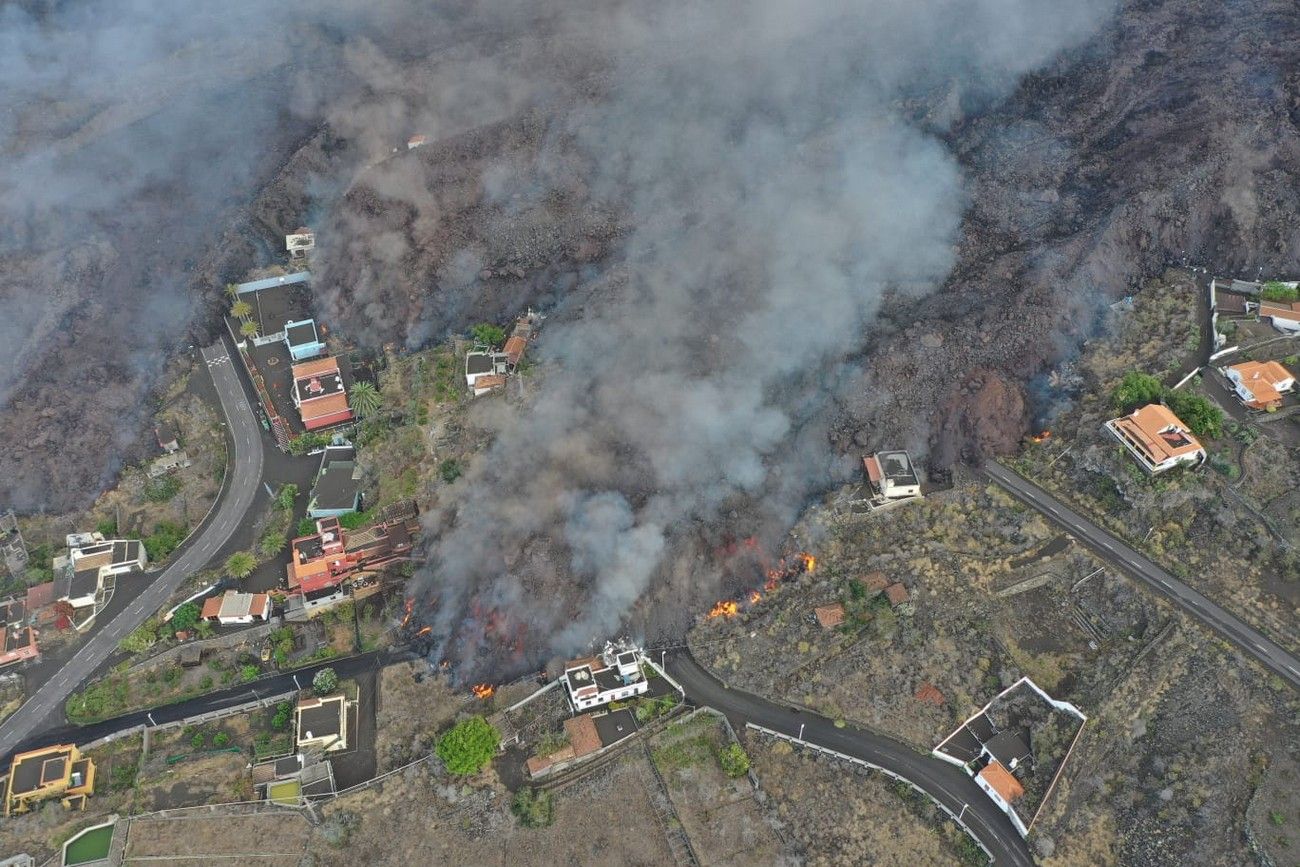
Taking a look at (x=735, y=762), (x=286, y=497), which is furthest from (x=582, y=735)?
(x=286, y=497)

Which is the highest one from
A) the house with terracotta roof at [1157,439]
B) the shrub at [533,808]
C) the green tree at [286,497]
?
the house with terracotta roof at [1157,439]

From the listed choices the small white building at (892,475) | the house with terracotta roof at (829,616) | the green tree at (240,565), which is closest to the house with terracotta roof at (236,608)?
the green tree at (240,565)

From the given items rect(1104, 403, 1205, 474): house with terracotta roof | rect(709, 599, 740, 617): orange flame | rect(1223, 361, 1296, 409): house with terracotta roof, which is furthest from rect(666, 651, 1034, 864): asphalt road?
rect(1223, 361, 1296, 409): house with terracotta roof

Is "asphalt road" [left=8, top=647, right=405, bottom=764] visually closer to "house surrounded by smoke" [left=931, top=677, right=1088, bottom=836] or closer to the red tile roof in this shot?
the red tile roof

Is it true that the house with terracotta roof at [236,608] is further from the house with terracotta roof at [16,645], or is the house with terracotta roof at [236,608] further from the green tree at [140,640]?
the house with terracotta roof at [16,645]

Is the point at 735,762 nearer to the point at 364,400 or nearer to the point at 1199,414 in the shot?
the point at 1199,414

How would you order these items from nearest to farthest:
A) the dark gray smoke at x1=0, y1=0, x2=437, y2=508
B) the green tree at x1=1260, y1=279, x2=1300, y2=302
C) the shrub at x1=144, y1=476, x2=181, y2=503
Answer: the green tree at x1=1260, y1=279, x2=1300, y2=302
the shrub at x1=144, y1=476, x2=181, y2=503
the dark gray smoke at x1=0, y1=0, x2=437, y2=508

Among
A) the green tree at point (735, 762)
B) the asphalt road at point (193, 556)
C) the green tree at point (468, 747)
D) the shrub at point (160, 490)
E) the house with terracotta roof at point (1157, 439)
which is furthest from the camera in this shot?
the shrub at point (160, 490)
